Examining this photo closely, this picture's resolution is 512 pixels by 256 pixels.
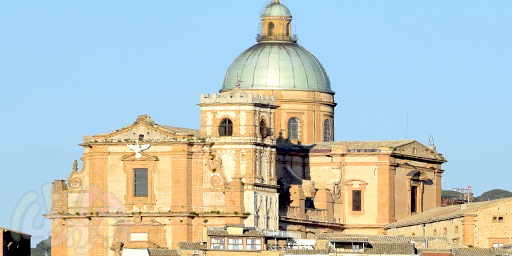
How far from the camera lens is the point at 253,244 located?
142 metres

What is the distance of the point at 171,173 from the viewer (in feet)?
514

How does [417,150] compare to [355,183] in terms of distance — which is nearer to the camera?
[355,183]

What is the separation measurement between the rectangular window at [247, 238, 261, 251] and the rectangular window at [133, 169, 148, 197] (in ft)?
52.8

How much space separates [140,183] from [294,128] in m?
20.9

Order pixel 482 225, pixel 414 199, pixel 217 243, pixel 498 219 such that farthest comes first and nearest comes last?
pixel 414 199 < pixel 482 225 < pixel 498 219 < pixel 217 243

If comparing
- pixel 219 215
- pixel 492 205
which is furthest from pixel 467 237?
pixel 219 215

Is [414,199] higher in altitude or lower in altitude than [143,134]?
lower

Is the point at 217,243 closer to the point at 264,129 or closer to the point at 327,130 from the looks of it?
the point at 264,129

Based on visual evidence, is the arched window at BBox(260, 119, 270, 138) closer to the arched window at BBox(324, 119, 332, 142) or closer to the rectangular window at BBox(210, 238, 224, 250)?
the rectangular window at BBox(210, 238, 224, 250)

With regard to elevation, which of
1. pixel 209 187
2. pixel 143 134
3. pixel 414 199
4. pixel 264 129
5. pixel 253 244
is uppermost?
pixel 264 129

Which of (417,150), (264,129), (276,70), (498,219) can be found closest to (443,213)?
(498,219)

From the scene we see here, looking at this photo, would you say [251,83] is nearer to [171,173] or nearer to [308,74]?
[308,74]

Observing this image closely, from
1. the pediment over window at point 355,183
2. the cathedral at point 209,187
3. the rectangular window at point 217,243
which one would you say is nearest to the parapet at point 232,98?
the cathedral at point 209,187

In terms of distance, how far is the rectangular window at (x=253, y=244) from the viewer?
142 meters
